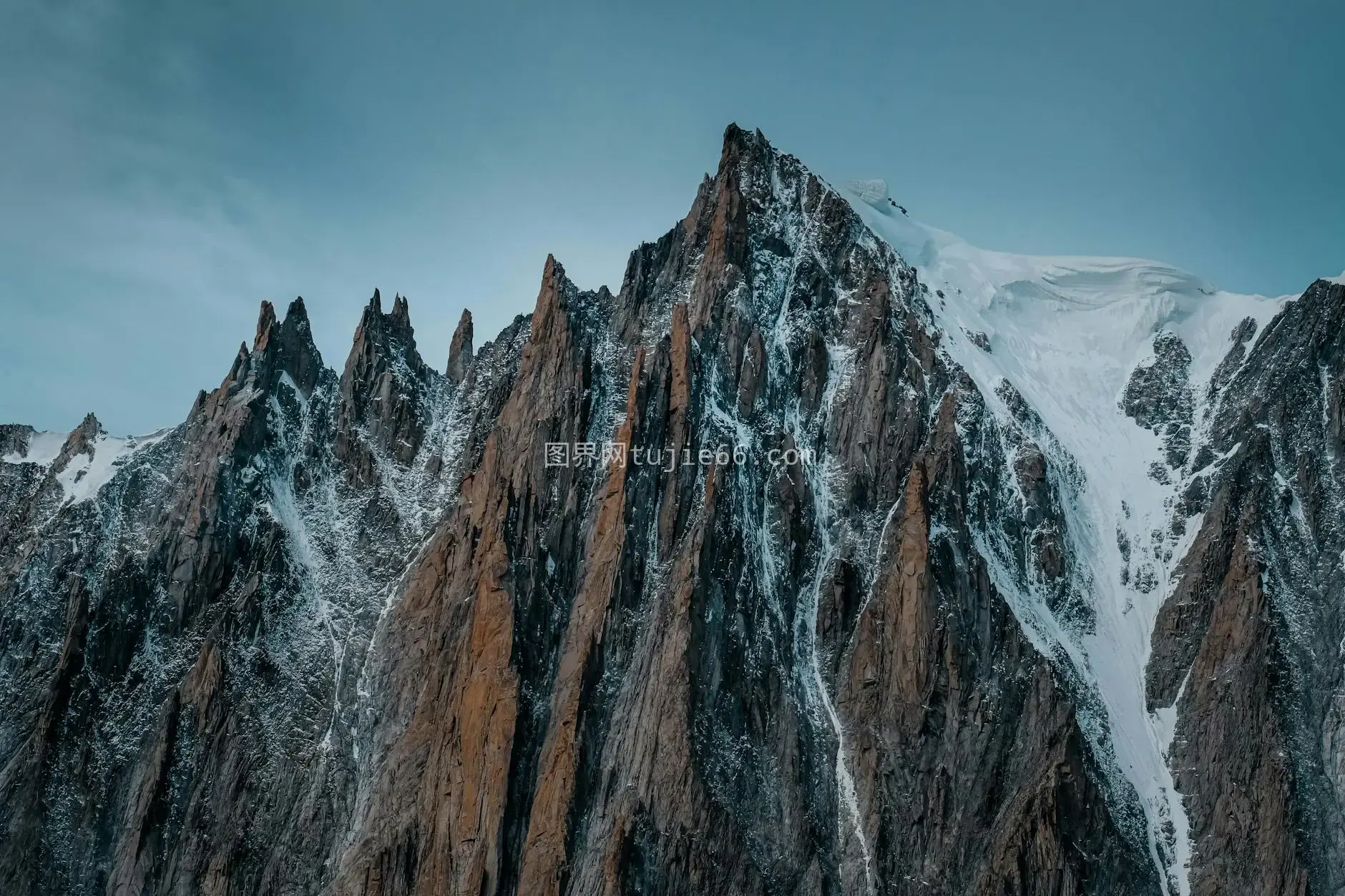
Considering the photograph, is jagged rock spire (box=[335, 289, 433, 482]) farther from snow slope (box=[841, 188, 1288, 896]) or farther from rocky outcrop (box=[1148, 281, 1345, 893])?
rocky outcrop (box=[1148, 281, 1345, 893])

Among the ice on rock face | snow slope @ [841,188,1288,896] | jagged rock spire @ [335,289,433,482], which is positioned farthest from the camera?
the ice on rock face

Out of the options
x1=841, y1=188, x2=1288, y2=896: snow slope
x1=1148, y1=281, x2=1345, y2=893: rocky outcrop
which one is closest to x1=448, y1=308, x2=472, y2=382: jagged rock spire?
x1=841, y1=188, x2=1288, y2=896: snow slope

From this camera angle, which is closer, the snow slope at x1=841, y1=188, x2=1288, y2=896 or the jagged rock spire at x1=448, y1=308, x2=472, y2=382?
the snow slope at x1=841, y1=188, x2=1288, y2=896

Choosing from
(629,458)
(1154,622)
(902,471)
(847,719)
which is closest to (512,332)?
(629,458)

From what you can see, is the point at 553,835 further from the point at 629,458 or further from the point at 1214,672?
the point at 1214,672

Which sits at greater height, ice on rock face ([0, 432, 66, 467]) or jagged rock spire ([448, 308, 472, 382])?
jagged rock spire ([448, 308, 472, 382])

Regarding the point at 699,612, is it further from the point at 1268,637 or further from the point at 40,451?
the point at 40,451

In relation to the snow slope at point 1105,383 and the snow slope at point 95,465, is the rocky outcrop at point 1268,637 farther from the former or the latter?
the snow slope at point 95,465

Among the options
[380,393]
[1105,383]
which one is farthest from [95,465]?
[1105,383]

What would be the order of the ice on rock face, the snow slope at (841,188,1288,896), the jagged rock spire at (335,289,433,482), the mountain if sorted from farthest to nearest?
the ice on rock face
the jagged rock spire at (335,289,433,482)
the snow slope at (841,188,1288,896)
the mountain
